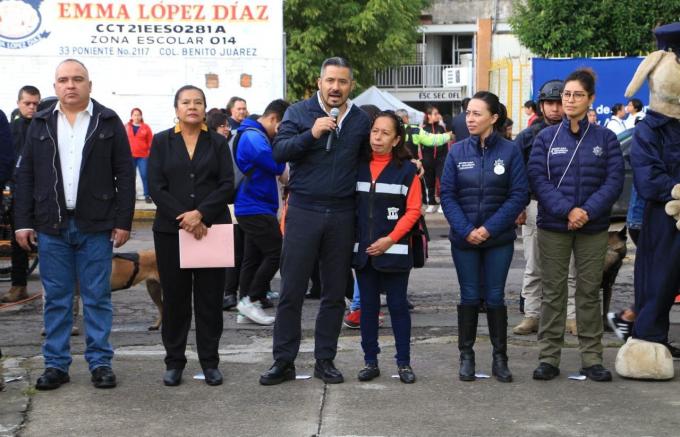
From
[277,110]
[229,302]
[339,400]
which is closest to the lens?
[339,400]

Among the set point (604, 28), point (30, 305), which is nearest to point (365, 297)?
point (30, 305)

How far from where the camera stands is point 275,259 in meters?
8.74

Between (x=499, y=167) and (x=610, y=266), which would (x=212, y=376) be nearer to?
(x=499, y=167)

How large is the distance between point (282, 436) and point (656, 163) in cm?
290

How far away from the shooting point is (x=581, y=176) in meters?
6.40

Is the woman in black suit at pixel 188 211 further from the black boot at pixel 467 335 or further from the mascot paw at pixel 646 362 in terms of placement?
the mascot paw at pixel 646 362

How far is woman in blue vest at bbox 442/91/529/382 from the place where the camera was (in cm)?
629

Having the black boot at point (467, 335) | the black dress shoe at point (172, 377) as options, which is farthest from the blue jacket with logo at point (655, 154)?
the black dress shoe at point (172, 377)

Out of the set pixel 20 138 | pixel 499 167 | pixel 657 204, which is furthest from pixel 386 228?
pixel 20 138

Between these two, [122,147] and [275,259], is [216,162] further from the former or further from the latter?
[275,259]

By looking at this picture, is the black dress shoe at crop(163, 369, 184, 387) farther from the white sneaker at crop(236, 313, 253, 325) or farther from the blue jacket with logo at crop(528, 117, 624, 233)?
the blue jacket with logo at crop(528, 117, 624, 233)

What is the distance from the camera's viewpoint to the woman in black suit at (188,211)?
6.23 m

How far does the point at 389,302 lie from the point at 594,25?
22831 mm

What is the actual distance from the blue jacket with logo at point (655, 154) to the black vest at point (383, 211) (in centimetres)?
148
